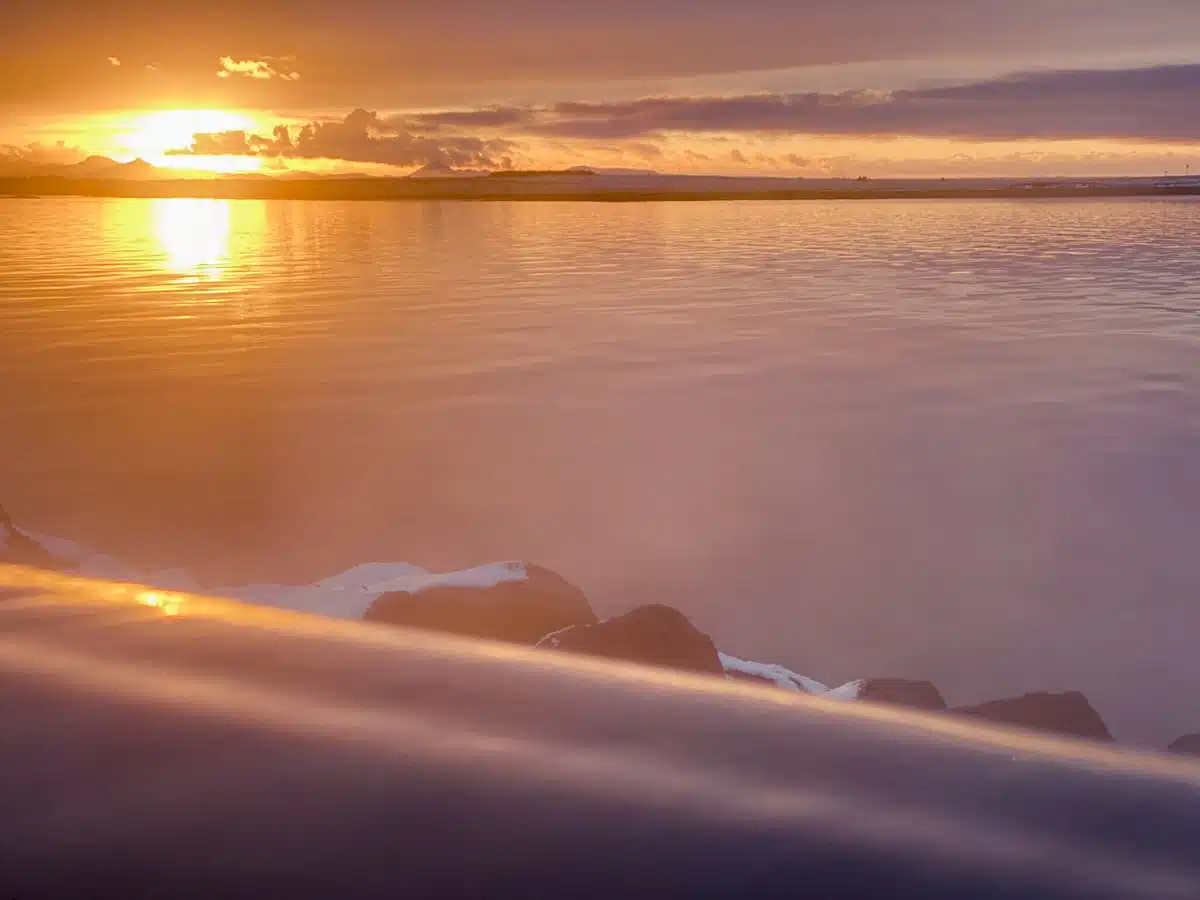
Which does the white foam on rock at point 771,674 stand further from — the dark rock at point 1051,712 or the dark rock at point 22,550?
the dark rock at point 22,550

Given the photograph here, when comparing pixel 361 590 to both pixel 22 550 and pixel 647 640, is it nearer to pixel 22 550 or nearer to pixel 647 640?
pixel 647 640

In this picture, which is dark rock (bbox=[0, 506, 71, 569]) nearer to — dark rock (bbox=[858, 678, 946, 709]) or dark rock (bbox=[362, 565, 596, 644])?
dark rock (bbox=[362, 565, 596, 644])

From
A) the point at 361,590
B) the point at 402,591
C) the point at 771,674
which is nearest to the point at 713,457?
the point at 771,674

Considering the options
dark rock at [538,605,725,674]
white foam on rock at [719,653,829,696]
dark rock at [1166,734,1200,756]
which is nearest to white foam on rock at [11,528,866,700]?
white foam on rock at [719,653,829,696]

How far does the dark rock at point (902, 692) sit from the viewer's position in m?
4.97

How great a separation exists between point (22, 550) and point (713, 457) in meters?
9.19

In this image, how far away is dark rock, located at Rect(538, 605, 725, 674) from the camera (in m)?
4.68

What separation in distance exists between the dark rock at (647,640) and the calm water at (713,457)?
465 centimetres

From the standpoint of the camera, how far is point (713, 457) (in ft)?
46.3

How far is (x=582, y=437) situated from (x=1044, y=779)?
1324 centimetres

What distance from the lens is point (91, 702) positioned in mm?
1664

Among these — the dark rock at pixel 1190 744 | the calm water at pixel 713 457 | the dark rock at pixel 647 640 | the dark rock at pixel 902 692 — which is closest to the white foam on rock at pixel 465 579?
the dark rock at pixel 647 640

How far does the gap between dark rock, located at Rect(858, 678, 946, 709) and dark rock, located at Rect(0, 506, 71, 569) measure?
433 cm

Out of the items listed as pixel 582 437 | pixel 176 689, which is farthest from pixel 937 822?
pixel 582 437
